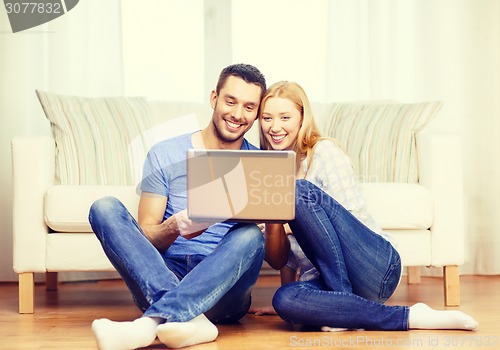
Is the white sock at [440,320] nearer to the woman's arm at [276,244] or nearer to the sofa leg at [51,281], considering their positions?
the woman's arm at [276,244]

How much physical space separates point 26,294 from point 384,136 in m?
1.45

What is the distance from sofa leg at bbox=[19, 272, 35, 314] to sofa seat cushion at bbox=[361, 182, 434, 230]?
1136 mm

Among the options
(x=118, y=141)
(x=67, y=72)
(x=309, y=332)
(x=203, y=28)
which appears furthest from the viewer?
(x=203, y=28)

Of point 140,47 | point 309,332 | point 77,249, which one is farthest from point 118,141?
point 309,332

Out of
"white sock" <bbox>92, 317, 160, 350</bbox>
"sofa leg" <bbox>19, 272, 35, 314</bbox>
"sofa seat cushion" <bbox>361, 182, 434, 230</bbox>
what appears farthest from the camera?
"sofa seat cushion" <bbox>361, 182, 434, 230</bbox>

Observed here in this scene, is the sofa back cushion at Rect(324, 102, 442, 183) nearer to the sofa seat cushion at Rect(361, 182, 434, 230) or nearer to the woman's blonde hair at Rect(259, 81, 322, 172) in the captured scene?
the sofa seat cushion at Rect(361, 182, 434, 230)

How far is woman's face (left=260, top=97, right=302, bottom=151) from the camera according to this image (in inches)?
90.4

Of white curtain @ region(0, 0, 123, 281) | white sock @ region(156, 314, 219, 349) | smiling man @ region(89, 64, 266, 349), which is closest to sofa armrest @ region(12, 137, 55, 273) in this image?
smiling man @ region(89, 64, 266, 349)

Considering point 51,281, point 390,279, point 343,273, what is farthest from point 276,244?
point 51,281

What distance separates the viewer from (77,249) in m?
2.67

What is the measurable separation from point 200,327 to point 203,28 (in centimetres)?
234

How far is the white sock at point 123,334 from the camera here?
5.88 feet

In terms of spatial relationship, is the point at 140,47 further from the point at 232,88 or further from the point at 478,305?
the point at 478,305

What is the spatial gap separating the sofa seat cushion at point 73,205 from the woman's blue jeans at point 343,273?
749mm
